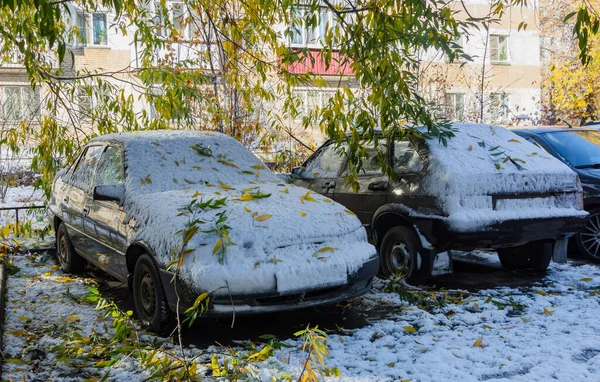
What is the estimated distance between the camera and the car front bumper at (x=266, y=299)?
174 inches

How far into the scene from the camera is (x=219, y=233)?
451cm

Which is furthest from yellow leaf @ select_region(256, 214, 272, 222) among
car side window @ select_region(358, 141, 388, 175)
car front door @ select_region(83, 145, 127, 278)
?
car side window @ select_region(358, 141, 388, 175)

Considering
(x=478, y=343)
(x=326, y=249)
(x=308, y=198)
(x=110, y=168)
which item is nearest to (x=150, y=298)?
(x=326, y=249)

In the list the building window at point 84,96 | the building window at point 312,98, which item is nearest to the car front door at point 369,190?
the building window at point 312,98

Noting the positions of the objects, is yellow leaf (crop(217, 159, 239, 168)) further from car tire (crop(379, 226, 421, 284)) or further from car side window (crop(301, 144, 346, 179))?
car tire (crop(379, 226, 421, 284))

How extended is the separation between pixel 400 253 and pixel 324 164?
1766 mm

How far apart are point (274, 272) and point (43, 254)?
5130mm

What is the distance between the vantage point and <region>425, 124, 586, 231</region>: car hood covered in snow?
5.88 m

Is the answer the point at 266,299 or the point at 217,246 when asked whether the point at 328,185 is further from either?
the point at 217,246

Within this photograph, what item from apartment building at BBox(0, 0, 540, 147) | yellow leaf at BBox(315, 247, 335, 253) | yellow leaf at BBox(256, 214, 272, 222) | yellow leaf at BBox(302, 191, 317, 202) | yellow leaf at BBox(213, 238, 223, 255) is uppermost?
apartment building at BBox(0, 0, 540, 147)

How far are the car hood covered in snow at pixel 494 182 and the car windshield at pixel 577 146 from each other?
1.15 metres

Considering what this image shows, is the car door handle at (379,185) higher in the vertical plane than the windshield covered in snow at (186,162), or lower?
lower

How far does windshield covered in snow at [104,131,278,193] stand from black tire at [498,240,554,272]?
3057mm

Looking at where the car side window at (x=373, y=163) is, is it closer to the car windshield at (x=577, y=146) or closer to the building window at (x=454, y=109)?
the car windshield at (x=577, y=146)
